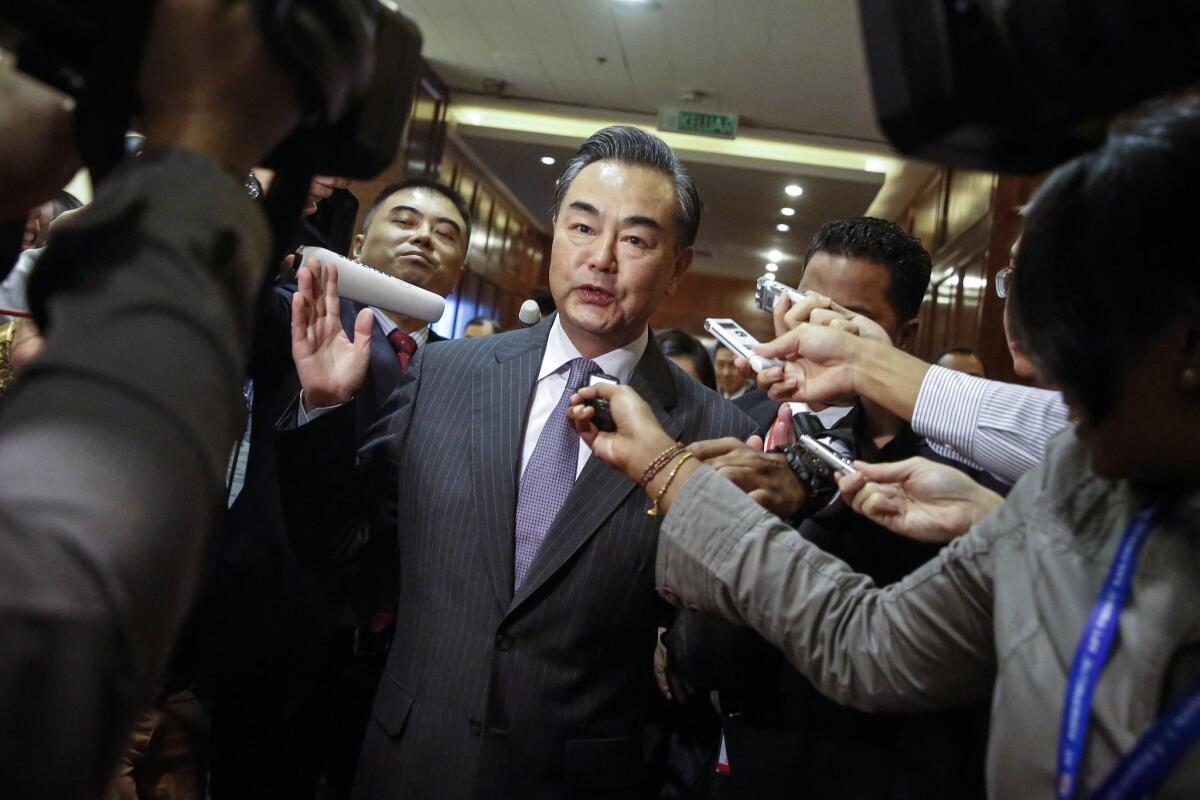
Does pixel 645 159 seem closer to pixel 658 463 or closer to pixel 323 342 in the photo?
pixel 323 342

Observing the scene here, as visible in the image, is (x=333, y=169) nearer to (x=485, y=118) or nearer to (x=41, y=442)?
(x=41, y=442)

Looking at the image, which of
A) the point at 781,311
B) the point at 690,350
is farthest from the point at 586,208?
the point at 690,350

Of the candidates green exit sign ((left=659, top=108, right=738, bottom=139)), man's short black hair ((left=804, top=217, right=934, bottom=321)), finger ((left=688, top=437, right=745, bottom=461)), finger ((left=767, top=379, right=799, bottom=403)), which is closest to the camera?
finger ((left=688, top=437, right=745, bottom=461))

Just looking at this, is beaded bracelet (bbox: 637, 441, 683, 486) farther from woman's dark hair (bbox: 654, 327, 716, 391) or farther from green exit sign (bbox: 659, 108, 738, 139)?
green exit sign (bbox: 659, 108, 738, 139)

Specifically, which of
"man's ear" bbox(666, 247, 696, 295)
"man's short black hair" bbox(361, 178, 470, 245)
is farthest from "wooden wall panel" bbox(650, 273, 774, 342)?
"man's ear" bbox(666, 247, 696, 295)

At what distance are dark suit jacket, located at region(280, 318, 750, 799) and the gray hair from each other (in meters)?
0.41

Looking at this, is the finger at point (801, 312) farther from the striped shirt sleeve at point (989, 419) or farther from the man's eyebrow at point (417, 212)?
the man's eyebrow at point (417, 212)

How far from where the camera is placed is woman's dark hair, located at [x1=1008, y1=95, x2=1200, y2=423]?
510 mm

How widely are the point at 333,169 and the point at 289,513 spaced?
947 millimetres

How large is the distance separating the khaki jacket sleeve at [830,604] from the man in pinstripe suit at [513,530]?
0.40 meters

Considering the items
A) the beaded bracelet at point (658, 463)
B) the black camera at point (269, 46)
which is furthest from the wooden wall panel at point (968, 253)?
the black camera at point (269, 46)

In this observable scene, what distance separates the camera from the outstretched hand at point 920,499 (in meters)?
1.00

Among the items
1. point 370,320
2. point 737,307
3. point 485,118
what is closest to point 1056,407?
point 370,320

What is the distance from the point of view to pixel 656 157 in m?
1.54
